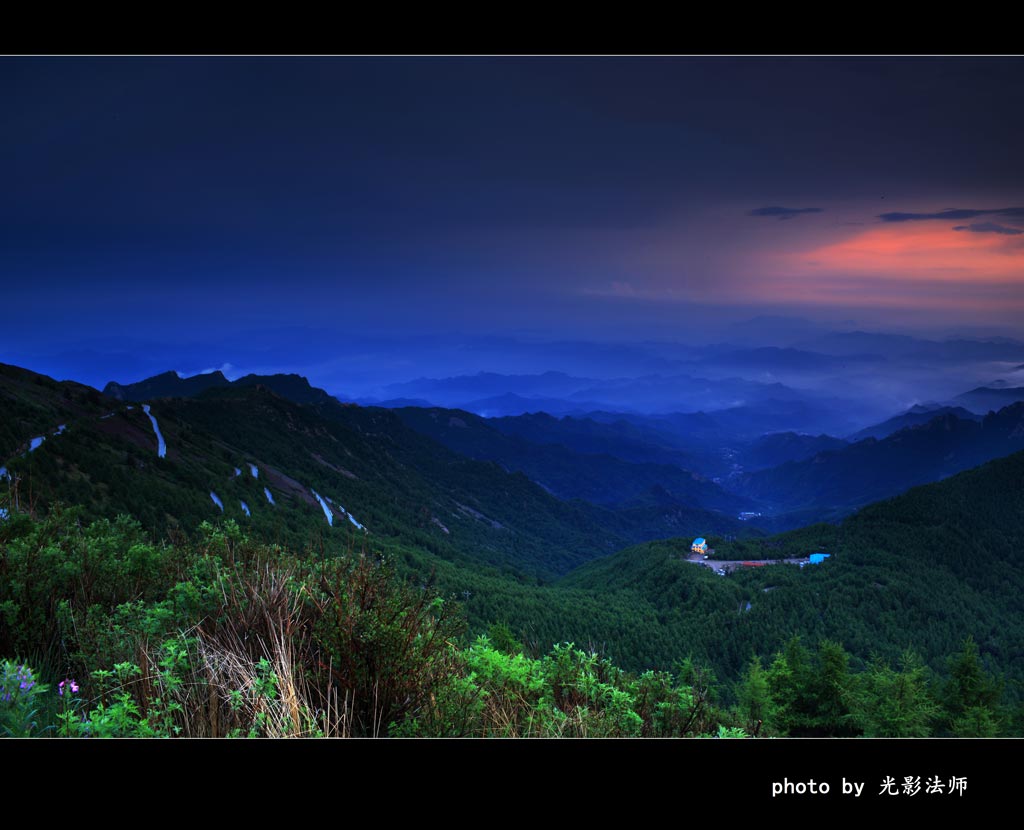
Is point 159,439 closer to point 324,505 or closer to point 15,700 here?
point 324,505

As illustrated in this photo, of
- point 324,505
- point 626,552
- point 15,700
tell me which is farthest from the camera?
point 626,552

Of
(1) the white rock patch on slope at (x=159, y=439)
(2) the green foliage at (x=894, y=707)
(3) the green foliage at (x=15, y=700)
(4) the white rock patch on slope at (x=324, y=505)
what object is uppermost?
(1) the white rock patch on slope at (x=159, y=439)

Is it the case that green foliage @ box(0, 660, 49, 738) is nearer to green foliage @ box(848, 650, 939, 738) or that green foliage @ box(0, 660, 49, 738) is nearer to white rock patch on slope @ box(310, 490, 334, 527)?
green foliage @ box(848, 650, 939, 738)

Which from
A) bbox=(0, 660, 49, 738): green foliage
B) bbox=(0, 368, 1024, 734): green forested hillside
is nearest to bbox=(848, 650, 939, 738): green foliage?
bbox=(0, 368, 1024, 734): green forested hillside

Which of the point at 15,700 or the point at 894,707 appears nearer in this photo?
the point at 15,700

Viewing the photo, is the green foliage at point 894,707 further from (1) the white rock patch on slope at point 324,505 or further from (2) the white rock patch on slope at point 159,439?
(1) the white rock patch on slope at point 324,505

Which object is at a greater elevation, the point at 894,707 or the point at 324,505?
the point at 324,505

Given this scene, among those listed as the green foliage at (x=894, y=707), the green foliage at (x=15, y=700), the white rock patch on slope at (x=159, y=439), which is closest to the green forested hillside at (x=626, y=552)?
the white rock patch on slope at (x=159, y=439)

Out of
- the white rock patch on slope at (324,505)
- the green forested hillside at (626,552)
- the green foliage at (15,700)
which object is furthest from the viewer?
the white rock patch on slope at (324,505)

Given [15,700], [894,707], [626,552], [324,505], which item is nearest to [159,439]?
[324,505]

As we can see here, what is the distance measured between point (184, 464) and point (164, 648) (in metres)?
50.6

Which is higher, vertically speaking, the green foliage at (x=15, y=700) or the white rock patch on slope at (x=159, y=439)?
the white rock patch on slope at (x=159, y=439)

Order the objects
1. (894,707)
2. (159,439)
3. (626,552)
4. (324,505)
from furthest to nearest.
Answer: (626,552) → (324,505) → (159,439) → (894,707)
